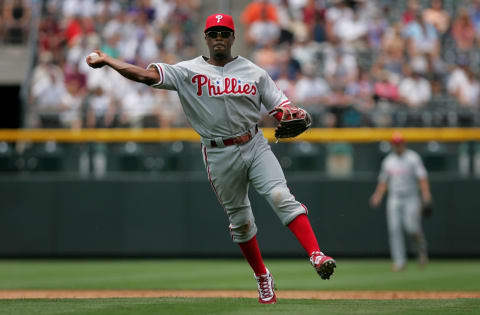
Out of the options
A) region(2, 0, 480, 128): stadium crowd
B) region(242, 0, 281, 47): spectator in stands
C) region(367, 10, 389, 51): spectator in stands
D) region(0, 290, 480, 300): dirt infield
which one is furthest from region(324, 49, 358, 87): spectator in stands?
region(0, 290, 480, 300): dirt infield

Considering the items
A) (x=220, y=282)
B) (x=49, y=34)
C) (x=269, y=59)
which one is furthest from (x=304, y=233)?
(x=49, y=34)

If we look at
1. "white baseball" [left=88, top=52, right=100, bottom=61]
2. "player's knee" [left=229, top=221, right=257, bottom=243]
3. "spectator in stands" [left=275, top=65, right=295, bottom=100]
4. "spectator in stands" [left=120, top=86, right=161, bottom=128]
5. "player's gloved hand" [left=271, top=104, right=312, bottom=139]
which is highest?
"white baseball" [left=88, top=52, right=100, bottom=61]

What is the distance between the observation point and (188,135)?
14133 millimetres

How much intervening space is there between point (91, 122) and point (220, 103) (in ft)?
26.5

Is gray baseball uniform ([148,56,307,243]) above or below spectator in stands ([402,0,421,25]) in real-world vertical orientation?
below

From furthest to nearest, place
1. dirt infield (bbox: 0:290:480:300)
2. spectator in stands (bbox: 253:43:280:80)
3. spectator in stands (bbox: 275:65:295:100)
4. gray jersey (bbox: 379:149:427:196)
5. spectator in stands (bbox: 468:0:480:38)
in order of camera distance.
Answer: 1. spectator in stands (bbox: 468:0:480:38)
2. spectator in stands (bbox: 253:43:280:80)
3. spectator in stands (bbox: 275:65:295:100)
4. gray jersey (bbox: 379:149:427:196)
5. dirt infield (bbox: 0:290:480:300)

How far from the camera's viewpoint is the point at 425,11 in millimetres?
16359

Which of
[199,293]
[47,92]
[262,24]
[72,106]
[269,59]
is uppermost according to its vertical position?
[262,24]

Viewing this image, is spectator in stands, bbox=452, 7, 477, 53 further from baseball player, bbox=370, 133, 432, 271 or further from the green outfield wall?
baseball player, bbox=370, 133, 432, 271

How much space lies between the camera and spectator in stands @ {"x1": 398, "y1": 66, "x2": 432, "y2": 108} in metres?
14.4

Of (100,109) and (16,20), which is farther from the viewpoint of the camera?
(16,20)

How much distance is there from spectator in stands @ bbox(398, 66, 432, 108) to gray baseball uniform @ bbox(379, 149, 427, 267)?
125cm

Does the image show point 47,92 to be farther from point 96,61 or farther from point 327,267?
point 327,267

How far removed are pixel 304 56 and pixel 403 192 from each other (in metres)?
3.49
